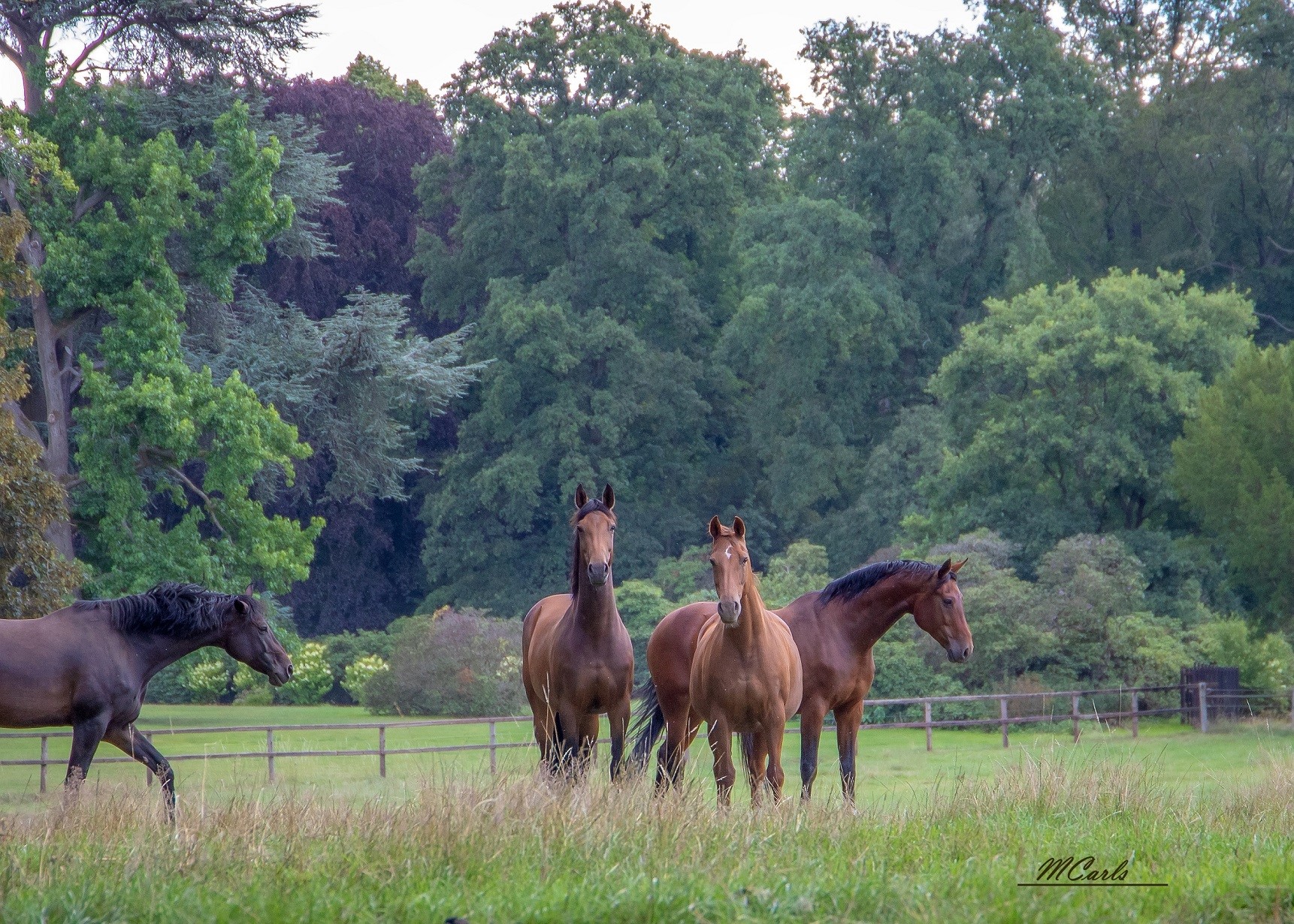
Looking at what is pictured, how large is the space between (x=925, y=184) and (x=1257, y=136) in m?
8.28

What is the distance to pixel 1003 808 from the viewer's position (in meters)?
8.23

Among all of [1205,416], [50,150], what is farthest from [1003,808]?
[1205,416]

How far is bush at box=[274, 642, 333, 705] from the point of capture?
31522 millimetres

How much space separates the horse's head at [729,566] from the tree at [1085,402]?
891 inches

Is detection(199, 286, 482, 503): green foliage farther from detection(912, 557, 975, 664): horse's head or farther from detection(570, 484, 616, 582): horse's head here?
detection(570, 484, 616, 582): horse's head

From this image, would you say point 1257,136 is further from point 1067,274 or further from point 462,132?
point 462,132

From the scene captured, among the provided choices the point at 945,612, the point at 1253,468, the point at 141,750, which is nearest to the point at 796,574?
the point at 1253,468

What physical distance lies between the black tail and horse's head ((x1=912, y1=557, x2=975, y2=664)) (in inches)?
77.9

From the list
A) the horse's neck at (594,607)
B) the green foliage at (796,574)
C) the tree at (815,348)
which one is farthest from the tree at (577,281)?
the horse's neck at (594,607)

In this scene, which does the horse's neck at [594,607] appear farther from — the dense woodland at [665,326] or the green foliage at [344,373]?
the green foliage at [344,373]

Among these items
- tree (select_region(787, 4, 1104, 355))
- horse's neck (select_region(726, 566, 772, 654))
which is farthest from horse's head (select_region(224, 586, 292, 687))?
tree (select_region(787, 4, 1104, 355))

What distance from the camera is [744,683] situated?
332 inches

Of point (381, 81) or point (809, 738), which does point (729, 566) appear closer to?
point (809, 738)

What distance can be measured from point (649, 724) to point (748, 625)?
2.55 meters
